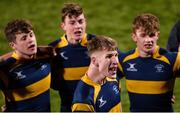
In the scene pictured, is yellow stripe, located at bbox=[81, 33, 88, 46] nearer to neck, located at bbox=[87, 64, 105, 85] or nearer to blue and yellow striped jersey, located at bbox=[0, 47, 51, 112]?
blue and yellow striped jersey, located at bbox=[0, 47, 51, 112]

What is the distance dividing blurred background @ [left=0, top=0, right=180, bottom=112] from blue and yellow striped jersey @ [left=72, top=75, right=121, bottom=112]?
286 inches

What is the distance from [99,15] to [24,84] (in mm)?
8530

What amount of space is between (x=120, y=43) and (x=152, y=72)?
6.56 meters

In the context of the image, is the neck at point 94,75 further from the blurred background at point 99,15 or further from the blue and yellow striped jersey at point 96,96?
the blurred background at point 99,15

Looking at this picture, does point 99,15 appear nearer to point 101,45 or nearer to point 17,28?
point 17,28

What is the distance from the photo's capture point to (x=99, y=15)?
15.4 meters

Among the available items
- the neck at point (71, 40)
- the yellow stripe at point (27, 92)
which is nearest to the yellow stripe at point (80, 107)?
the yellow stripe at point (27, 92)

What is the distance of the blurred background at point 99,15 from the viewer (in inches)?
564

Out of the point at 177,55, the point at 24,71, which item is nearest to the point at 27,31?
the point at 24,71

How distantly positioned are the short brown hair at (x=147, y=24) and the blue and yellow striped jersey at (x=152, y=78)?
1.12 feet

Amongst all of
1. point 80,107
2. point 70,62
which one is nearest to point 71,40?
point 70,62

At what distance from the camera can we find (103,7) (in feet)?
51.6

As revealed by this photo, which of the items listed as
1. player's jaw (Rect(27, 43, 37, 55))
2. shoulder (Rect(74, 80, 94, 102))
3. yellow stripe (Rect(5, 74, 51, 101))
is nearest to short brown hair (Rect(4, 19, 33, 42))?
player's jaw (Rect(27, 43, 37, 55))

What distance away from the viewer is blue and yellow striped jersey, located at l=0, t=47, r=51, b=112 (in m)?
7.01
